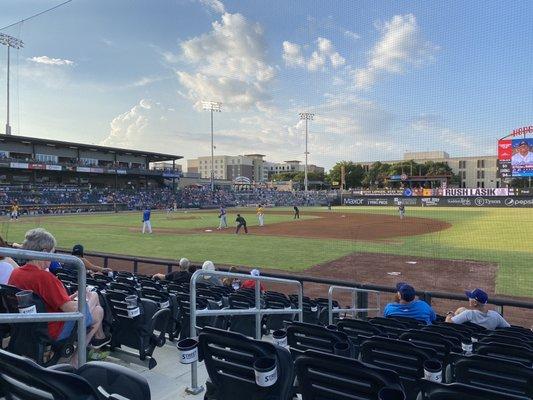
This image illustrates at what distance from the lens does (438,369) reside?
260cm

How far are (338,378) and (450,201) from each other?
216 feet

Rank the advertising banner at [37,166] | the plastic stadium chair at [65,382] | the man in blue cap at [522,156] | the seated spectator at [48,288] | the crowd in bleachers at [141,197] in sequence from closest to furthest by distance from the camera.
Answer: the plastic stadium chair at [65,382] < the seated spectator at [48,288] < the man in blue cap at [522,156] < the crowd in bleachers at [141,197] < the advertising banner at [37,166]

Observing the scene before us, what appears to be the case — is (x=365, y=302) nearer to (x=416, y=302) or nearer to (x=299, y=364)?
(x=416, y=302)

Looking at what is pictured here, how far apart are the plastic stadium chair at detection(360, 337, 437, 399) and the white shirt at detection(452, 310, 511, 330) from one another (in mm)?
3619

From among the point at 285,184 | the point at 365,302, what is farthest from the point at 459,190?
the point at 285,184

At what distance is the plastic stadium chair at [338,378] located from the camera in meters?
2.03

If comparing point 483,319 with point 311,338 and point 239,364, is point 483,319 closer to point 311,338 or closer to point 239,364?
point 311,338

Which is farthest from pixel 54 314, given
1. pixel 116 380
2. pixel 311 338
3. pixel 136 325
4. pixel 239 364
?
pixel 136 325

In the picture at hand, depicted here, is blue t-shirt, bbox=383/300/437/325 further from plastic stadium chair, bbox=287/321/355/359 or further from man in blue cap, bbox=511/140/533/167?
man in blue cap, bbox=511/140/533/167

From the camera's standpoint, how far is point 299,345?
347cm

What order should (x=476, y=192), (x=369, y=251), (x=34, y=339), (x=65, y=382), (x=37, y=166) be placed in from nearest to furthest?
(x=65, y=382) < (x=34, y=339) < (x=369, y=251) < (x=476, y=192) < (x=37, y=166)

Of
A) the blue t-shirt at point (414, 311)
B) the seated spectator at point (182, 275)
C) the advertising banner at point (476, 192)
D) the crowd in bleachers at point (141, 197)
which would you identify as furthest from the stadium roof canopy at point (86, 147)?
the blue t-shirt at point (414, 311)

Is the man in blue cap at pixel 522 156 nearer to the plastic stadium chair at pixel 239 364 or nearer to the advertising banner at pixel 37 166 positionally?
the plastic stadium chair at pixel 239 364

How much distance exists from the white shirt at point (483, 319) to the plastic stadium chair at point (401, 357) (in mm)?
3619
